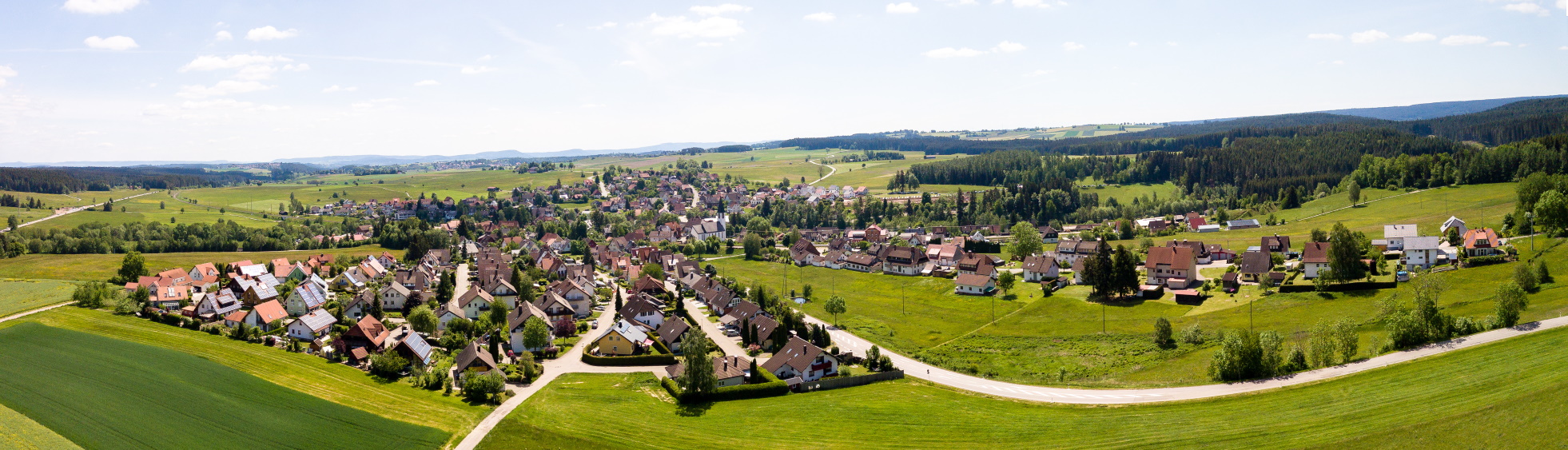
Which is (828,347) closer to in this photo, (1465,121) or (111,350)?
(111,350)

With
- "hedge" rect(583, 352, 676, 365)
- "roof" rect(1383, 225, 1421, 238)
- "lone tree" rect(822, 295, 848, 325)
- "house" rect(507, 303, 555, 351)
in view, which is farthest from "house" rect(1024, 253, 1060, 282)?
"house" rect(507, 303, 555, 351)

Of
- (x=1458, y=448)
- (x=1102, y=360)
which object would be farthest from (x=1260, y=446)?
(x=1102, y=360)

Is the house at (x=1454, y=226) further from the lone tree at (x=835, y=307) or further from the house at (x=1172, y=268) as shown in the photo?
the lone tree at (x=835, y=307)

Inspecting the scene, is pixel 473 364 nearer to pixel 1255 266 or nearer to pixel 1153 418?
pixel 1153 418

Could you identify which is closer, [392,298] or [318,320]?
[318,320]

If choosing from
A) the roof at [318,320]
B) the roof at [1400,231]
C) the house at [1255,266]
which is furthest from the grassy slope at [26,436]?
the roof at [1400,231]

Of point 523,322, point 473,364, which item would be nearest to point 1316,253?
point 523,322
